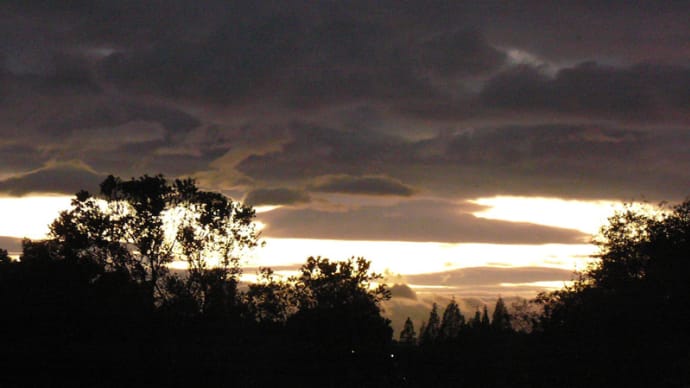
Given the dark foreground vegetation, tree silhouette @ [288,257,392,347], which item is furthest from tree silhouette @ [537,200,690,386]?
tree silhouette @ [288,257,392,347]

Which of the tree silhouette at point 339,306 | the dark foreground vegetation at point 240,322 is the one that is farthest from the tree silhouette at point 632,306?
the tree silhouette at point 339,306

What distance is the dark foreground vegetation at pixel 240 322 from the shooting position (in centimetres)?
4691

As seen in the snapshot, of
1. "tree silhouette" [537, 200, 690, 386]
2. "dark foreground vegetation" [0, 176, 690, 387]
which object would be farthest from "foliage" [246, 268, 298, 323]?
"tree silhouette" [537, 200, 690, 386]

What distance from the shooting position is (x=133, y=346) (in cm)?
4900

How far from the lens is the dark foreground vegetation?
154ft

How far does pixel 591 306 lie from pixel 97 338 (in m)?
33.6

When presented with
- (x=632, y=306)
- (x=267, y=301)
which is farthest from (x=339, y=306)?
(x=632, y=306)

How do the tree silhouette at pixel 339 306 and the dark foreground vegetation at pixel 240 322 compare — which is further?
the tree silhouette at pixel 339 306

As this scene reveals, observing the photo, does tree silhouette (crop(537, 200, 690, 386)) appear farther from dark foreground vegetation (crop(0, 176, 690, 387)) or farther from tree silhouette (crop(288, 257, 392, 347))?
tree silhouette (crop(288, 257, 392, 347))

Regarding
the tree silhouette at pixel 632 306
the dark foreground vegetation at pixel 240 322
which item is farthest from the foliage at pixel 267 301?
the tree silhouette at pixel 632 306

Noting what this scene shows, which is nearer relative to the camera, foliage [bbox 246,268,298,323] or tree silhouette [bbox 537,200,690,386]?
tree silhouette [bbox 537,200,690,386]

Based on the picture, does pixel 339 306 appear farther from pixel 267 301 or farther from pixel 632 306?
pixel 632 306

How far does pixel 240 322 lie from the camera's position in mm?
68562

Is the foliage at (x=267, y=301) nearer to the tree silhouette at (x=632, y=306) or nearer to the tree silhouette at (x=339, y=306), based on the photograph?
the tree silhouette at (x=339, y=306)
